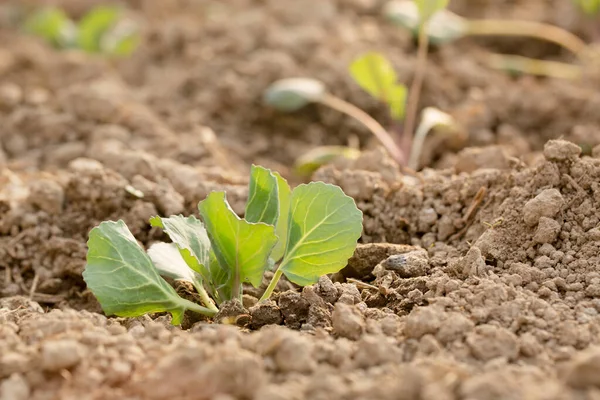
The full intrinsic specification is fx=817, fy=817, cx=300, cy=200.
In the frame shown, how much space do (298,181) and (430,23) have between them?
1.25 m

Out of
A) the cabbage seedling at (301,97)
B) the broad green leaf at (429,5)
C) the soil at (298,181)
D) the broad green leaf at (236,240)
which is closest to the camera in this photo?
the soil at (298,181)

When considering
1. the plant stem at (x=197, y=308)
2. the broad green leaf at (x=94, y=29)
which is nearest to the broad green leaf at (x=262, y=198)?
the plant stem at (x=197, y=308)

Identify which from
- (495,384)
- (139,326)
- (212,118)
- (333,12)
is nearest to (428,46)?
(333,12)

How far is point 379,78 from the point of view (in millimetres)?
2734

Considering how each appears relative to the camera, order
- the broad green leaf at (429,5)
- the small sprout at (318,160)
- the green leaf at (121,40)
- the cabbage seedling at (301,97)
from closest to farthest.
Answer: the small sprout at (318,160) < the broad green leaf at (429,5) < the cabbage seedling at (301,97) < the green leaf at (121,40)

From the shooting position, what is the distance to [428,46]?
3.63 meters

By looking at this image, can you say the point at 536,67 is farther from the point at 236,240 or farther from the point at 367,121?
the point at 236,240

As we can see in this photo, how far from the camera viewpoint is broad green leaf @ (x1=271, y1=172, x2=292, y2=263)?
1785 mm

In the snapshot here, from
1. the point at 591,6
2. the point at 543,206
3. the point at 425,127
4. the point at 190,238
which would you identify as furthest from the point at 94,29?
the point at 543,206

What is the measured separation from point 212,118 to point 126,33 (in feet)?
2.99

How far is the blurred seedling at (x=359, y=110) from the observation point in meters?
2.68

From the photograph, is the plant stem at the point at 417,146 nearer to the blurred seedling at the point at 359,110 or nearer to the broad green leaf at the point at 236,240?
the blurred seedling at the point at 359,110

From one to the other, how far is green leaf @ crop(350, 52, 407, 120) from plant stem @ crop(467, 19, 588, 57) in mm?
1029

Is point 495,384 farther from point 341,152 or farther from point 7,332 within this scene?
point 341,152
